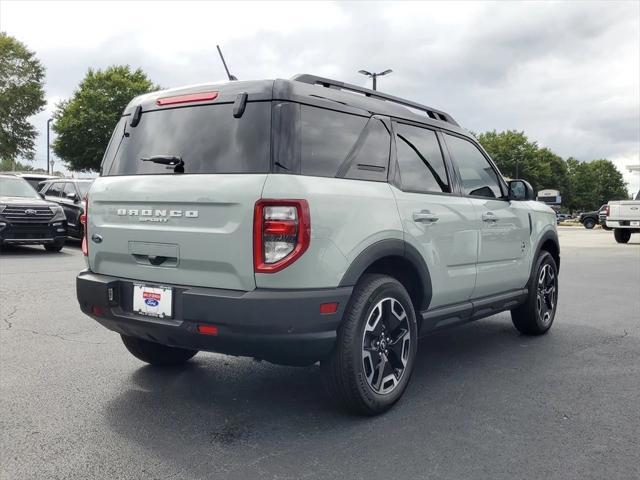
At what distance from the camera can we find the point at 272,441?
3.15 meters

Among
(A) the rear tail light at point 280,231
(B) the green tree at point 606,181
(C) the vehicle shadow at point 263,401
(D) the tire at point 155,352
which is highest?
(B) the green tree at point 606,181

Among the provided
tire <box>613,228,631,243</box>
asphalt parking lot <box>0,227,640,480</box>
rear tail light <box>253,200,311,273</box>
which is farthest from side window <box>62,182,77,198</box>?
tire <box>613,228,631,243</box>

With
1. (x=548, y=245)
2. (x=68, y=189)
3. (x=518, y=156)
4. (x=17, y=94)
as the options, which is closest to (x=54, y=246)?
(x=68, y=189)

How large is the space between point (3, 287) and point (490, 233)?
673 cm

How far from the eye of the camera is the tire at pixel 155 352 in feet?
14.1

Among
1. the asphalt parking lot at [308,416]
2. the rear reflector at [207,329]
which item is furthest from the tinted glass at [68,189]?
the rear reflector at [207,329]

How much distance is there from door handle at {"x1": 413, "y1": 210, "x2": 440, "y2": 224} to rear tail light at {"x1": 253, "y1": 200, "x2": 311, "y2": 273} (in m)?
1.03

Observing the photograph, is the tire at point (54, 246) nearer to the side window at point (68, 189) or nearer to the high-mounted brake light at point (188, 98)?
the side window at point (68, 189)

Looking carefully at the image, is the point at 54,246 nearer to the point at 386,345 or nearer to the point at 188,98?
the point at 188,98

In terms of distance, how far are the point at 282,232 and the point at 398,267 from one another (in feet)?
3.57

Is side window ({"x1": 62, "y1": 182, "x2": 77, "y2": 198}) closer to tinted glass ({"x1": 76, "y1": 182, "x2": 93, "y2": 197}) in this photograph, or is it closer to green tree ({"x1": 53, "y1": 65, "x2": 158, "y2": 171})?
tinted glass ({"x1": 76, "y1": 182, "x2": 93, "y2": 197})

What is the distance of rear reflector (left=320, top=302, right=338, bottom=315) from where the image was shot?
10.4 ft

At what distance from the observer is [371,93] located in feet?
13.3

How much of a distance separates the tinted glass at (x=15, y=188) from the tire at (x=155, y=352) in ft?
34.7
